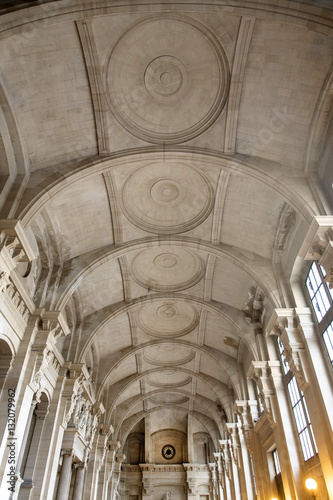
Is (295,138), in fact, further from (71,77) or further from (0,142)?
(0,142)

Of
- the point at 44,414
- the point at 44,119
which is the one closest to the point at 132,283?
the point at 44,414

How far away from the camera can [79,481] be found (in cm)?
1845

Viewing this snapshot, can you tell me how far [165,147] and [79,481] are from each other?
1628cm

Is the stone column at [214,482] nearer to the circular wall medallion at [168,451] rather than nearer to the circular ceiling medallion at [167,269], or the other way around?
the circular wall medallion at [168,451]

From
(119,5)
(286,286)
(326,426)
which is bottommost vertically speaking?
(326,426)

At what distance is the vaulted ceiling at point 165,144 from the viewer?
375 inches

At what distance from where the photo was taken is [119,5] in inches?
347

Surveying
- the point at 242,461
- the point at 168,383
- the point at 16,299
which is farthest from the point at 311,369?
the point at 168,383

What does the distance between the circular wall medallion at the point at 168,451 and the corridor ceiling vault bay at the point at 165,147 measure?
19032mm

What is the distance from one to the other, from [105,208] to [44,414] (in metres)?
8.14

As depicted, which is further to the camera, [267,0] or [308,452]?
[308,452]

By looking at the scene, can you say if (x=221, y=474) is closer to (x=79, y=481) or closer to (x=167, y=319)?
(x=79, y=481)

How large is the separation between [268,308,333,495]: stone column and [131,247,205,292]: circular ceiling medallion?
5.84 m

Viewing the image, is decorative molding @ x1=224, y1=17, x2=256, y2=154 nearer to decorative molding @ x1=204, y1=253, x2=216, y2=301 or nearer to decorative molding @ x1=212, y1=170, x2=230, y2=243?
decorative molding @ x1=212, y1=170, x2=230, y2=243
